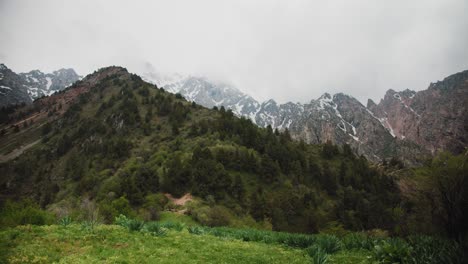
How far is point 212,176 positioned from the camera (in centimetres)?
8469

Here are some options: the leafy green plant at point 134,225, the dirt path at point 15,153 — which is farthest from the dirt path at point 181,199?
the dirt path at point 15,153

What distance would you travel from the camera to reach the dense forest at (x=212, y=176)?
1824 inches

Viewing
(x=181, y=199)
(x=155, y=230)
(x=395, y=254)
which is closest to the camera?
(x=395, y=254)

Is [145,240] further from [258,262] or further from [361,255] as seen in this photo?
[361,255]

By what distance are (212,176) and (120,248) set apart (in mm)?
65912

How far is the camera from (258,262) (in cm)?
1767

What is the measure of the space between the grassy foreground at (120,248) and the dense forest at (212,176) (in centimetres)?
1556

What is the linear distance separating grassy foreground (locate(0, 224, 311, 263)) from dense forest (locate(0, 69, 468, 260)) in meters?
15.6

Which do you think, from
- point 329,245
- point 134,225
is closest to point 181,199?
point 134,225

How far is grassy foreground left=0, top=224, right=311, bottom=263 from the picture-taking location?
54.4ft

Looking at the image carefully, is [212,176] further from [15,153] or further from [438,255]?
[15,153]

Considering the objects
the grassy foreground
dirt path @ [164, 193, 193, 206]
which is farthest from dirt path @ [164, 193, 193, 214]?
the grassy foreground

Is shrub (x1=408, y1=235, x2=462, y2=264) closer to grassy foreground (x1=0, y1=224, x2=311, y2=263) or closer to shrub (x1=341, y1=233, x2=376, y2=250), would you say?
grassy foreground (x1=0, y1=224, x2=311, y2=263)

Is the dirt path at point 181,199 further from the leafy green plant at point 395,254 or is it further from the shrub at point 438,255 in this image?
the shrub at point 438,255
